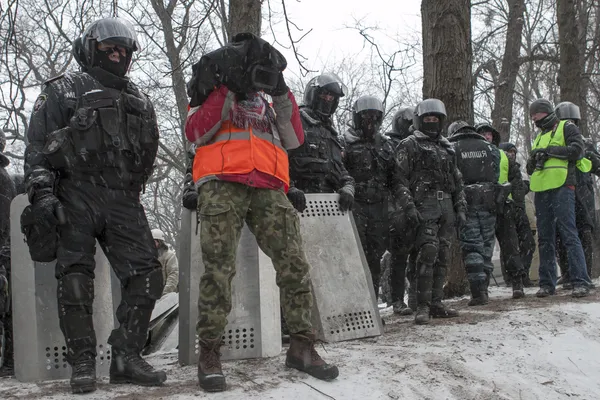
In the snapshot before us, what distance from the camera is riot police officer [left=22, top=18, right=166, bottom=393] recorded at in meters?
3.89

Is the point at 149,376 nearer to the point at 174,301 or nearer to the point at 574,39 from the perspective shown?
the point at 174,301

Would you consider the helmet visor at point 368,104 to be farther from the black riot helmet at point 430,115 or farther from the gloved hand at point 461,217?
the gloved hand at point 461,217

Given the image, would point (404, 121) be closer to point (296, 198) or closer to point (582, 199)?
point (582, 199)

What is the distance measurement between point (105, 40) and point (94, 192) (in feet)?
3.12

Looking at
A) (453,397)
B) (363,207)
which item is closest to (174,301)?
(363,207)

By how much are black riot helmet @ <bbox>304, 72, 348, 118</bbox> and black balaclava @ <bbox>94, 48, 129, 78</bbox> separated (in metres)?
2.29

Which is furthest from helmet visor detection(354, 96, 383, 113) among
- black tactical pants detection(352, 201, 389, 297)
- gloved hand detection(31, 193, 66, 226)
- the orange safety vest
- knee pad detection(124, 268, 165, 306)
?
gloved hand detection(31, 193, 66, 226)

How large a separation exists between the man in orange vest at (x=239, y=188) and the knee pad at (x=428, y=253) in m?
2.45

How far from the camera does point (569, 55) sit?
1237 centimetres

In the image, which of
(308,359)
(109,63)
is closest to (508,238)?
(308,359)

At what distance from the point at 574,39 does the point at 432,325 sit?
28.1 ft

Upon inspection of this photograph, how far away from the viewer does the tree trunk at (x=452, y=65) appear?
873cm

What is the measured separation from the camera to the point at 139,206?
14.0 feet

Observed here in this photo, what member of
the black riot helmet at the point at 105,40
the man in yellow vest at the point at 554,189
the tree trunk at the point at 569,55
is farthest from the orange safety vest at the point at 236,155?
the tree trunk at the point at 569,55
